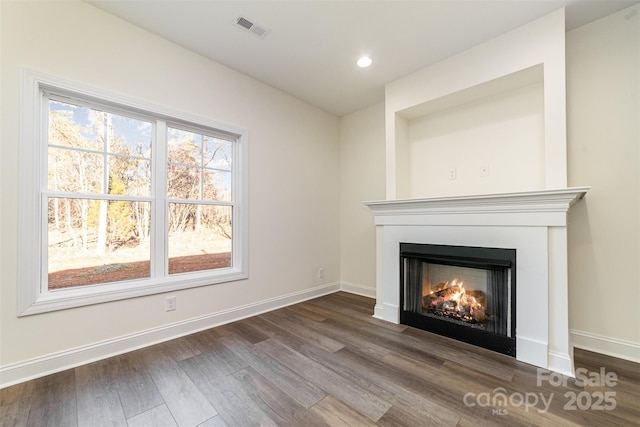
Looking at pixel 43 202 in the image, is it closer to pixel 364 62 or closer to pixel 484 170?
pixel 364 62

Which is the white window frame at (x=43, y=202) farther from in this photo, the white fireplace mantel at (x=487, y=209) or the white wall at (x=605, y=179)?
the white wall at (x=605, y=179)

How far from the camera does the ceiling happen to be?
1967mm

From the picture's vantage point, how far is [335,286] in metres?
3.92

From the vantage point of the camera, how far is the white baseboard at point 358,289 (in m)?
3.61

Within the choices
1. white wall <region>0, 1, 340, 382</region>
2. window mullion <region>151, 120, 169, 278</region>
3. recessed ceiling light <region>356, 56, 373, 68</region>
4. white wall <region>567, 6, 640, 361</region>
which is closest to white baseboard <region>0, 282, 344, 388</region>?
white wall <region>0, 1, 340, 382</region>

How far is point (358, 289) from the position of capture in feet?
12.4

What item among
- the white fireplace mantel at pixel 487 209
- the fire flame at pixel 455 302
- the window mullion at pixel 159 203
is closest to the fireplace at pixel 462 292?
the fire flame at pixel 455 302

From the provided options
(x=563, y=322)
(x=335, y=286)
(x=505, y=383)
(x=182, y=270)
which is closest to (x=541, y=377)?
(x=505, y=383)

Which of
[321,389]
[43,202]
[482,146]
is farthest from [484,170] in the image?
[43,202]

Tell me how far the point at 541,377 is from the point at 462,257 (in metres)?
0.94

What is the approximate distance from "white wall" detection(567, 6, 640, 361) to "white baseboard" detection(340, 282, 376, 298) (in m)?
2.02

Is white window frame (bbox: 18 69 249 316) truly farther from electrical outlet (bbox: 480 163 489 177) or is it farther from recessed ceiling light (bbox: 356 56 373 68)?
electrical outlet (bbox: 480 163 489 177)

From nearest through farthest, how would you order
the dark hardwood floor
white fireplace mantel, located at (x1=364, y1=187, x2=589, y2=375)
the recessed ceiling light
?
the dark hardwood floor
white fireplace mantel, located at (x1=364, y1=187, x2=589, y2=375)
the recessed ceiling light

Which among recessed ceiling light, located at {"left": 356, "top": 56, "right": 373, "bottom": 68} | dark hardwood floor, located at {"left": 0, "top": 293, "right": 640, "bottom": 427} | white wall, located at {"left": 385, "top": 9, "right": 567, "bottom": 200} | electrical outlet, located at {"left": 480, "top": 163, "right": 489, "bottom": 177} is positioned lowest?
dark hardwood floor, located at {"left": 0, "top": 293, "right": 640, "bottom": 427}
